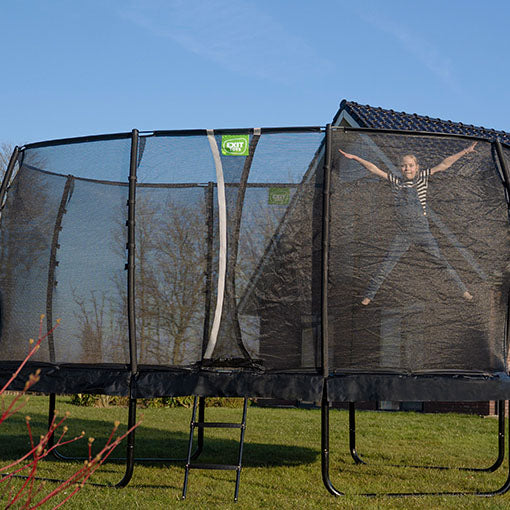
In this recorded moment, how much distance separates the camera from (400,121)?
48.8ft

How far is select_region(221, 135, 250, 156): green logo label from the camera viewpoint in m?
5.37

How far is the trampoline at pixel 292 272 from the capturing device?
512 cm

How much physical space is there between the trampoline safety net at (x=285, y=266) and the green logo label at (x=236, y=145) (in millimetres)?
12

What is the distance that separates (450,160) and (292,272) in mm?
1635

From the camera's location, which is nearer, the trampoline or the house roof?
the trampoline

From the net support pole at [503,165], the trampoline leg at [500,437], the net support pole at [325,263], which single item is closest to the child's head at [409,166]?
the net support pole at [325,263]

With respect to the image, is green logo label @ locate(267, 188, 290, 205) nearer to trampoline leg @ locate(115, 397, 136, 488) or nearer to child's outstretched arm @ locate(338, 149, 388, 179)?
child's outstretched arm @ locate(338, 149, 388, 179)

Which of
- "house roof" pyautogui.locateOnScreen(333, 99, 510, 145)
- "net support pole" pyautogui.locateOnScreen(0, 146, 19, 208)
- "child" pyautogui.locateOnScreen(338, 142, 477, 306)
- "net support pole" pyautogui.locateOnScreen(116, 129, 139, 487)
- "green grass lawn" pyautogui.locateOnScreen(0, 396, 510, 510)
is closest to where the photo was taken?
"green grass lawn" pyautogui.locateOnScreen(0, 396, 510, 510)

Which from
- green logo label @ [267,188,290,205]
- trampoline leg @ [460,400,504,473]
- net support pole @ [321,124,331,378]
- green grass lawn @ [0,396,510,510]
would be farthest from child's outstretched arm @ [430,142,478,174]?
green grass lawn @ [0,396,510,510]

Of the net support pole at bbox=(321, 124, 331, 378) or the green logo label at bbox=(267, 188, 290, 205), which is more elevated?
the green logo label at bbox=(267, 188, 290, 205)

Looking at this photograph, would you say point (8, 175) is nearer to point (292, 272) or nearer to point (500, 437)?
point (292, 272)

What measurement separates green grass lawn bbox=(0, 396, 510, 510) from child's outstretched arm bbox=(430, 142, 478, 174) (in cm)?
263

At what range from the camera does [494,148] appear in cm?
552

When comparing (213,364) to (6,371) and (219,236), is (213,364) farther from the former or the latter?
(6,371)
